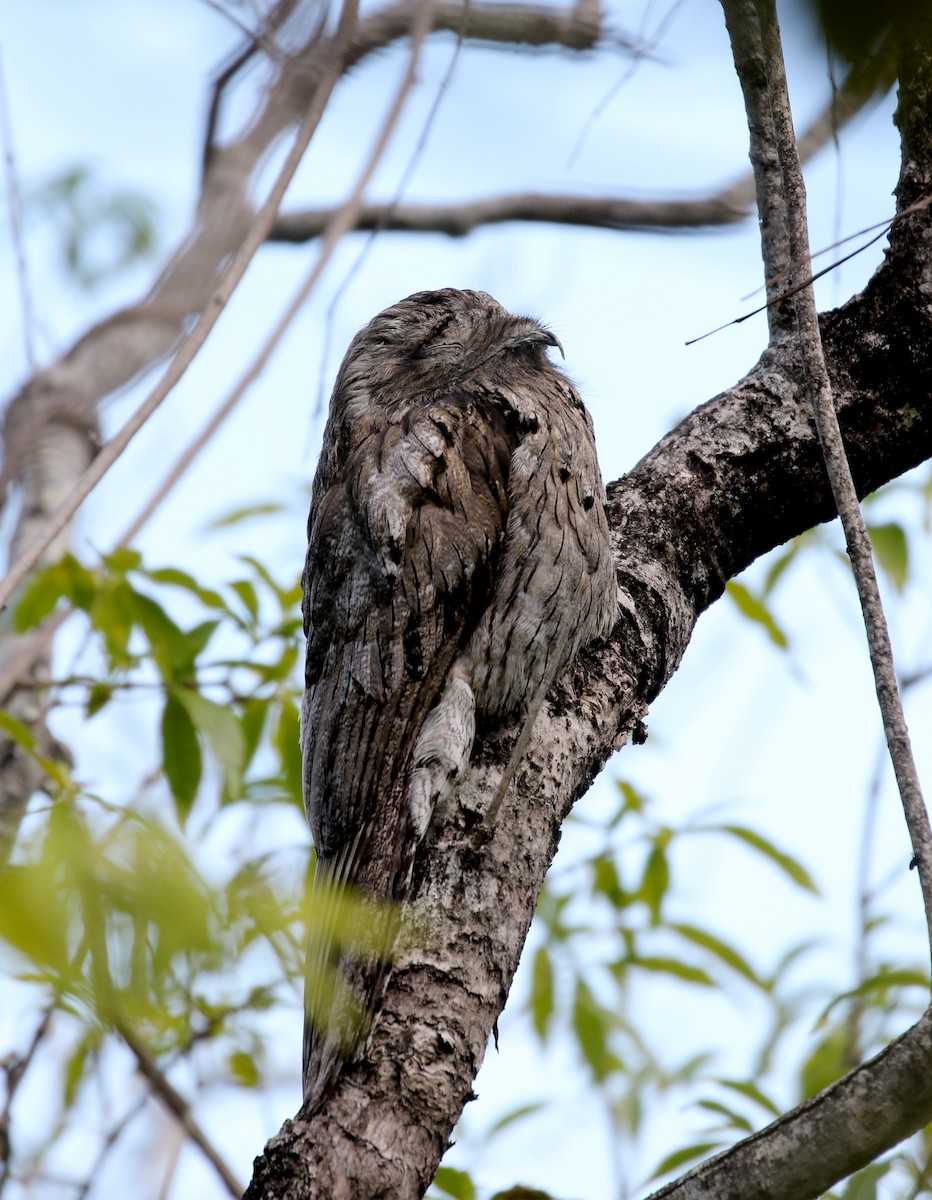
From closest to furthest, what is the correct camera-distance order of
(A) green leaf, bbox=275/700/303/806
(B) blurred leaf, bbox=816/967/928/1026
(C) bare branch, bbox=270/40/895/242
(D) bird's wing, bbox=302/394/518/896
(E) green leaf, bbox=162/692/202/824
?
(D) bird's wing, bbox=302/394/518/896 → (E) green leaf, bbox=162/692/202/824 → (A) green leaf, bbox=275/700/303/806 → (B) blurred leaf, bbox=816/967/928/1026 → (C) bare branch, bbox=270/40/895/242

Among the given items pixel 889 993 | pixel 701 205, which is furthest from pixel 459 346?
pixel 701 205

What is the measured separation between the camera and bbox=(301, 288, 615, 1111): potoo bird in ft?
7.33

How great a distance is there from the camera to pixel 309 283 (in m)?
2.21

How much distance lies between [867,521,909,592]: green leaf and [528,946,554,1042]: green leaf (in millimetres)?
1689

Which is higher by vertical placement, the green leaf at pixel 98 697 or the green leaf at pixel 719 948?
the green leaf at pixel 98 697

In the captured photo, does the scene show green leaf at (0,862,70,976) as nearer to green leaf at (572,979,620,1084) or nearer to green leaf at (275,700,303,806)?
green leaf at (275,700,303,806)

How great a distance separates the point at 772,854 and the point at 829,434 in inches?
84.4

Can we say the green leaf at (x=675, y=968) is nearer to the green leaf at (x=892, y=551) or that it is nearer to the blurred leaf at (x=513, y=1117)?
the blurred leaf at (x=513, y=1117)

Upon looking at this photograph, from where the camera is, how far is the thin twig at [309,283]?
87.5 inches

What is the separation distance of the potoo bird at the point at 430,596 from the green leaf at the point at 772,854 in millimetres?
1491

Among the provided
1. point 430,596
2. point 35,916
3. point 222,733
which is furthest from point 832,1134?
point 222,733

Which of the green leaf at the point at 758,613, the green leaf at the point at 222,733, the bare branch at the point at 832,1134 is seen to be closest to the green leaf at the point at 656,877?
the green leaf at the point at 758,613

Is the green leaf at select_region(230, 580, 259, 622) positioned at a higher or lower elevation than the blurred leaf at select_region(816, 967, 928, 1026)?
higher

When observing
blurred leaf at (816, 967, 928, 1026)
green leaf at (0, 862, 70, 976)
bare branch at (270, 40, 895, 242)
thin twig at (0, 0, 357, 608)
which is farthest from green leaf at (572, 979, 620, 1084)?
bare branch at (270, 40, 895, 242)
